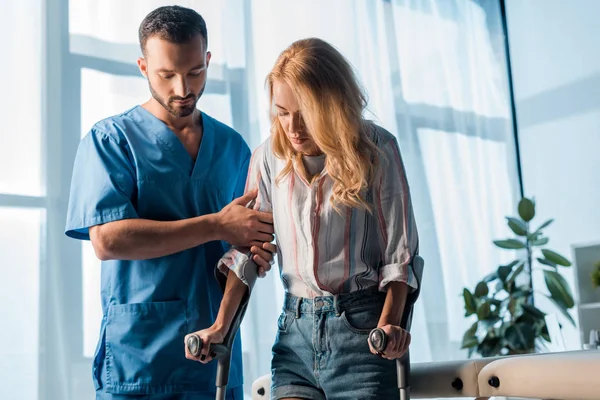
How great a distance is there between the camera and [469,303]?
3721 mm

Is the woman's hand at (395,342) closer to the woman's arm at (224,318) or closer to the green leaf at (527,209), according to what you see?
the woman's arm at (224,318)

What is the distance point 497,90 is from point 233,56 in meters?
2.00

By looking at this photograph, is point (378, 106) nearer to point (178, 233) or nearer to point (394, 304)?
point (178, 233)

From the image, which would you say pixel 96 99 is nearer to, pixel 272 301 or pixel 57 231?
pixel 57 231

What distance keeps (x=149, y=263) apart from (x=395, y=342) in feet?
2.02

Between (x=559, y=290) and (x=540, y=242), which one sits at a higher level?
(x=540, y=242)

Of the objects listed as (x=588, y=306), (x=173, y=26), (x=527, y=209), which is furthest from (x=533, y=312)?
(x=173, y=26)

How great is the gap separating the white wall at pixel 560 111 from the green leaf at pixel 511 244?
0.50 meters

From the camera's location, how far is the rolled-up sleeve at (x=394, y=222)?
1.35 m

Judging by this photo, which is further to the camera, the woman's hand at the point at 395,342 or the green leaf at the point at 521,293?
the green leaf at the point at 521,293

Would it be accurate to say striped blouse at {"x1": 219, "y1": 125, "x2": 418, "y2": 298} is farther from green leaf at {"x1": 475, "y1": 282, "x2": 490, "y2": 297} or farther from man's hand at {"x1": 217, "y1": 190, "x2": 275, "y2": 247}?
green leaf at {"x1": 475, "y1": 282, "x2": 490, "y2": 297}

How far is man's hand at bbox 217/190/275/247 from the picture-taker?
4.88 feet

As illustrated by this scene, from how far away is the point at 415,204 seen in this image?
155 inches

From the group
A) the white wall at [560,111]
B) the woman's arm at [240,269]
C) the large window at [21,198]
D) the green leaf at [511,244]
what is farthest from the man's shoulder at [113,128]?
the white wall at [560,111]
